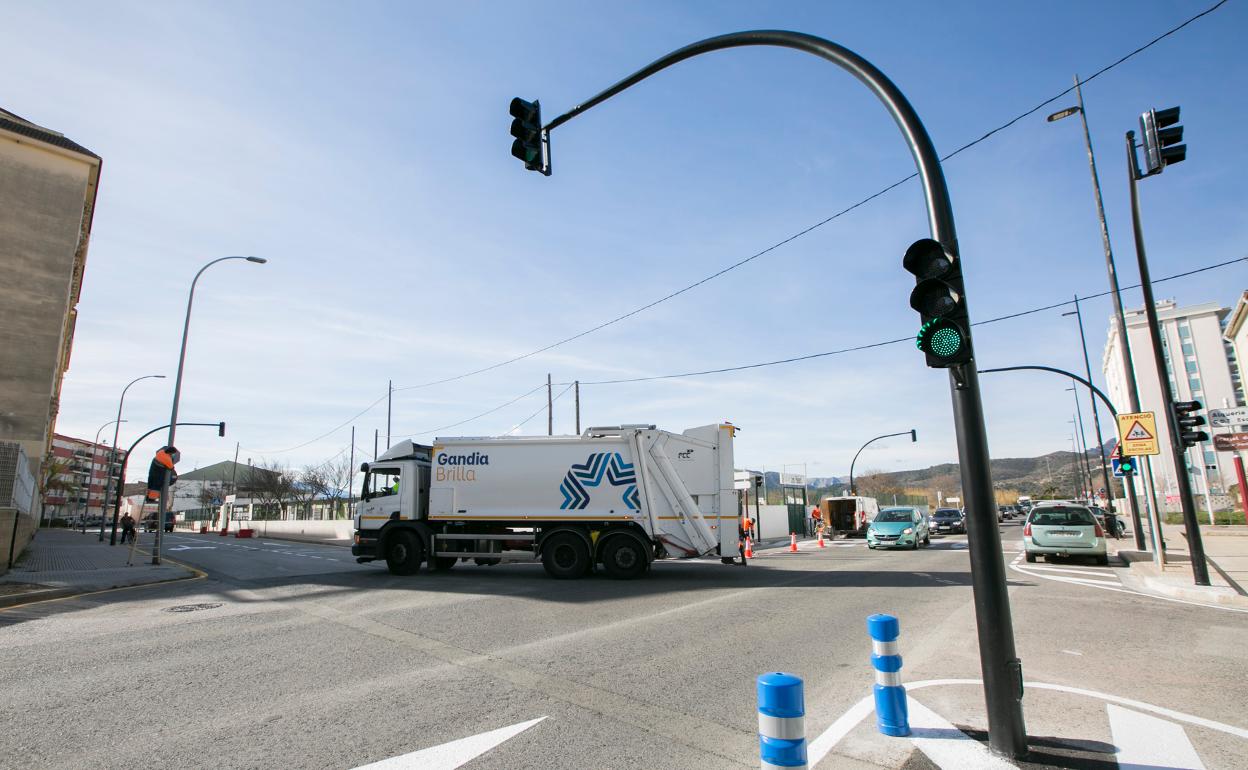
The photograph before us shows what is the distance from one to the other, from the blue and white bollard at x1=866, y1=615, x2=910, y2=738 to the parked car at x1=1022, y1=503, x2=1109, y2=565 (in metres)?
15.2

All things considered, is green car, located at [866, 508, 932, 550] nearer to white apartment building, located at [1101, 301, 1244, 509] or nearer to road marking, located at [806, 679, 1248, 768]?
road marking, located at [806, 679, 1248, 768]

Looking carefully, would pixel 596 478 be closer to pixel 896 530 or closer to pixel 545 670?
pixel 545 670

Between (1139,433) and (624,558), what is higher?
(1139,433)

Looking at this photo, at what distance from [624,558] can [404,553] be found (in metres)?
5.37

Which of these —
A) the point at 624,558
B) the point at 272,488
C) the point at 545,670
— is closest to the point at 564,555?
the point at 624,558

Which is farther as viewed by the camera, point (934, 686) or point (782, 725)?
point (934, 686)

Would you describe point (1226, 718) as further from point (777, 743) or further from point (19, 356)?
point (19, 356)

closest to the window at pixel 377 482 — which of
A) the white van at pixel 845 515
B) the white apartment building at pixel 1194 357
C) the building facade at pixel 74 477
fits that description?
the white van at pixel 845 515

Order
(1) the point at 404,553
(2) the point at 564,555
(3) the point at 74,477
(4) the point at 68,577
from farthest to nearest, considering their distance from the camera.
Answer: (3) the point at 74,477
(1) the point at 404,553
(2) the point at 564,555
(4) the point at 68,577

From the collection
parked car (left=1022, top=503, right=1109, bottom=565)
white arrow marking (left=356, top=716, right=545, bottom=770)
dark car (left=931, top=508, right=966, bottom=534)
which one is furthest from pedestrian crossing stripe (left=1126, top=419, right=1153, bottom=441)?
dark car (left=931, top=508, right=966, bottom=534)

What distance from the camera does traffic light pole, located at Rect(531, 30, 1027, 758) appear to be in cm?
386

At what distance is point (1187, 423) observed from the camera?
37.1 ft

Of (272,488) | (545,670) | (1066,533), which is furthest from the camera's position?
(272,488)

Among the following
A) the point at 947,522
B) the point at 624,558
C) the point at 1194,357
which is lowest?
the point at 947,522
